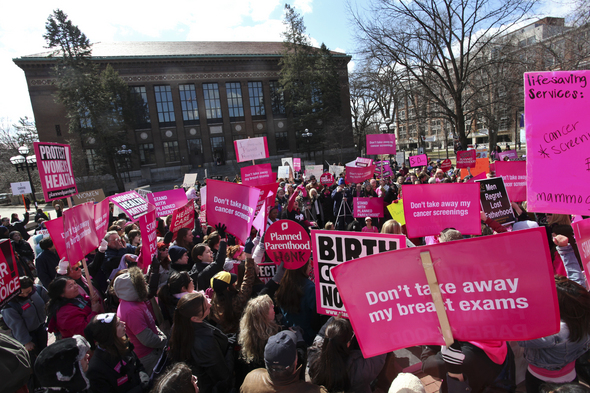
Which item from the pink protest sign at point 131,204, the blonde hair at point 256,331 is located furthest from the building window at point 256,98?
the blonde hair at point 256,331

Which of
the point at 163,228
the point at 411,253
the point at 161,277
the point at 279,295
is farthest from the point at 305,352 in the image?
the point at 163,228

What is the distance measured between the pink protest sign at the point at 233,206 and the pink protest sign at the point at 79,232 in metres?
1.64

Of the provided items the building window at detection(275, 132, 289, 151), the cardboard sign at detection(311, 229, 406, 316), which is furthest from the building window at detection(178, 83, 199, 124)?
the cardboard sign at detection(311, 229, 406, 316)

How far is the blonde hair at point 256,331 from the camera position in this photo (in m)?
2.65

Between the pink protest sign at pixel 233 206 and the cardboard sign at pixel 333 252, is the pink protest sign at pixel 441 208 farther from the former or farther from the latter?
the pink protest sign at pixel 233 206

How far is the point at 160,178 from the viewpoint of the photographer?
39.7 m

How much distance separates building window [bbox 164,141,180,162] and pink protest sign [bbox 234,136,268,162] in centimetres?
3398

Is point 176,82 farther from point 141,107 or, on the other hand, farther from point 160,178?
point 160,178

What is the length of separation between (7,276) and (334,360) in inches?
132

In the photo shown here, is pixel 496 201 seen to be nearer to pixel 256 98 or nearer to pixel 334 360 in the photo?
pixel 334 360

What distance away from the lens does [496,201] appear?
514cm

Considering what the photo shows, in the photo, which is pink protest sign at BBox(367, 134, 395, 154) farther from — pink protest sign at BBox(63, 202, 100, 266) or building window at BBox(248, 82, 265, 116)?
building window at BBox(248, 82, 265, 116)

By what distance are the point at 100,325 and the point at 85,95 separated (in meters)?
37.2

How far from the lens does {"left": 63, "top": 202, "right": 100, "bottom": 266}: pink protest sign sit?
4.00 metres
